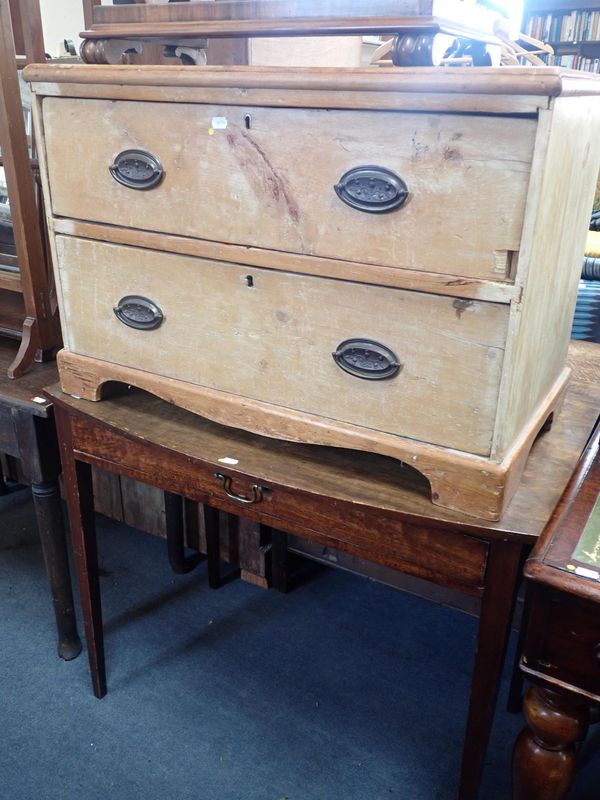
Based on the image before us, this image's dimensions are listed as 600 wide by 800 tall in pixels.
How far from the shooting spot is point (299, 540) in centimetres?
197

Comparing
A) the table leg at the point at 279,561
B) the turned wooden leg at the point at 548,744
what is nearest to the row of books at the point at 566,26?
the table leg at the point at 279,561

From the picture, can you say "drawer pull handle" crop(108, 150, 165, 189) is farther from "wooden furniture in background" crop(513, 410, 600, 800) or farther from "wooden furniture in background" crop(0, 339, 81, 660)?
"wooden furniture in background" crop(513, 410, 600, 800)

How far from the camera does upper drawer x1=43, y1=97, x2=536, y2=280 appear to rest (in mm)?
818

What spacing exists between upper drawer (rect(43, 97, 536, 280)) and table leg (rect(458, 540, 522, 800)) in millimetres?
391

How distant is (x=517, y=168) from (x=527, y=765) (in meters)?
0.77

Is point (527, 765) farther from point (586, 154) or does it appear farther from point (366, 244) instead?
point (586, 154)

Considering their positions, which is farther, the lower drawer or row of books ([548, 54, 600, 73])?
row of books ([548, 54, 600, 73])

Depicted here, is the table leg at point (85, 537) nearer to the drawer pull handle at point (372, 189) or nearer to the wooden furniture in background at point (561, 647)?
the drawer pull handle at point (372, 189)

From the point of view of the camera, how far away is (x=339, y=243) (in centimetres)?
94

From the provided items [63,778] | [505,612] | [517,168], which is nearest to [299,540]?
[63,778]

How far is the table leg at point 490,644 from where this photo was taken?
0.96 m

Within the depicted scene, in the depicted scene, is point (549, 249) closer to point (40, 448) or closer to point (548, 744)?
point (548, 744)

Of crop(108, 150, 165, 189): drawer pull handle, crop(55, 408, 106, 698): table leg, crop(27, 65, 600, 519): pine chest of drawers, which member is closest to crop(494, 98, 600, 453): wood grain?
Answer: crop(27, 65, 600, 519): pine chest of drawers

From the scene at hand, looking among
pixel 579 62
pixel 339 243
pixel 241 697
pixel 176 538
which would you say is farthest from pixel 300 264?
pixel 579 62
